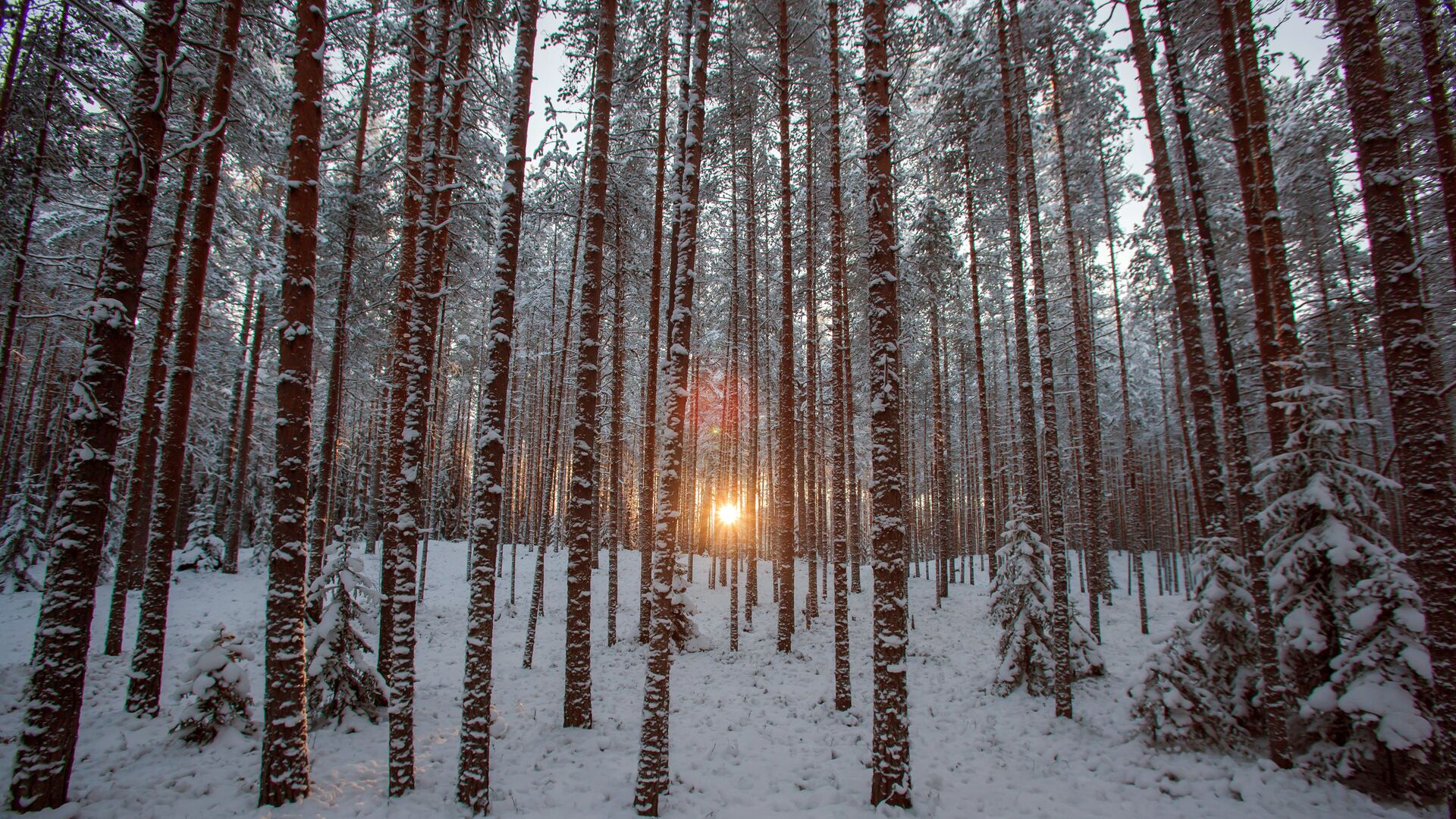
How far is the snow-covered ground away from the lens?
6.39 meters

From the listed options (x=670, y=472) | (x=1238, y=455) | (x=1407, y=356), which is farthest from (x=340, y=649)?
(x=1238, y=455)

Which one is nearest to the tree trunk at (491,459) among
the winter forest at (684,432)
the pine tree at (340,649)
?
the winter forest at (684,432)

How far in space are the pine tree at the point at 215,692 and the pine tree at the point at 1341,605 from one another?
14.1m

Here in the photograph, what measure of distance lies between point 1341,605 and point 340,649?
46.9ft

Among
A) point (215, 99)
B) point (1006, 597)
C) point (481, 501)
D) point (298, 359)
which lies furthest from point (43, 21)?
point (1006, 597)

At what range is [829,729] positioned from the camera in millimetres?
9148

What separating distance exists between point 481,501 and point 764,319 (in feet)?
56.6

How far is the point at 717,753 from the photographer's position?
8.21m

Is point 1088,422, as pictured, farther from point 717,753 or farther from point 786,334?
point 717,753

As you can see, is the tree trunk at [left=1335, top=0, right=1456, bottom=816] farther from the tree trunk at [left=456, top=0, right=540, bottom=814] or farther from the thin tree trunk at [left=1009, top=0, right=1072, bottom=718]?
the tree trunk at [left=456, top=0, right=540, bottom=814]

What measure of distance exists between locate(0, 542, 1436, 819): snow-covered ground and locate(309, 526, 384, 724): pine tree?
367 millimetres

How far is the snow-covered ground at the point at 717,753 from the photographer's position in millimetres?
6387

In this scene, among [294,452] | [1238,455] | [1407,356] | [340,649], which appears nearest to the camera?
[1407,356]

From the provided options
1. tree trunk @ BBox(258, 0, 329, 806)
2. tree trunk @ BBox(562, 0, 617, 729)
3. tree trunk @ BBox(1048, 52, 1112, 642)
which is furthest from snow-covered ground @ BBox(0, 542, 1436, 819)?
tree trunk @ BBox(1048, 52, 1112, 642)
